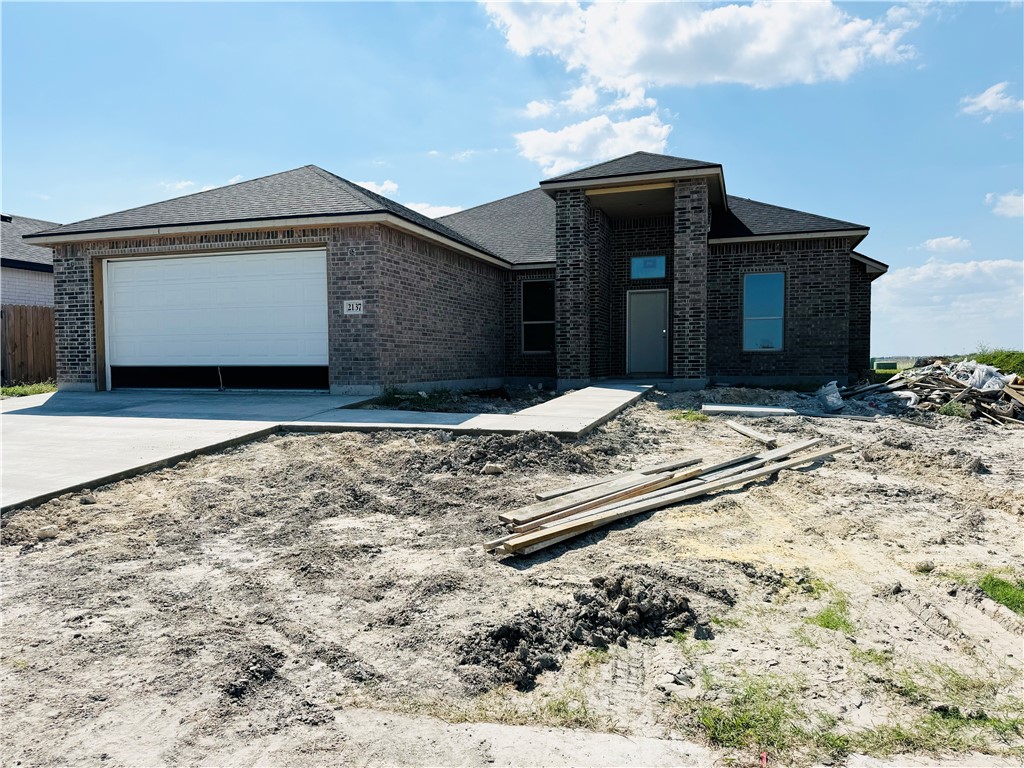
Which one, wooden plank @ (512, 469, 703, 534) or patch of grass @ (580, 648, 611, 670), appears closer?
patch of grass @ (580, 648, 611, 670)

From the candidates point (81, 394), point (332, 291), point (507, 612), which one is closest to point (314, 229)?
point (332, 291)

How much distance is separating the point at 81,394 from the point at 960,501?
14818 millimetres

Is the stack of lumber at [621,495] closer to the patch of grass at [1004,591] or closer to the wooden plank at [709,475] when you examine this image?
the wooden plank at [709,475]

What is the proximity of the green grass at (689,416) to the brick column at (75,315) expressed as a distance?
38.3 ft

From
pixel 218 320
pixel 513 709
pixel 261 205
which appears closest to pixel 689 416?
pixel 513 709

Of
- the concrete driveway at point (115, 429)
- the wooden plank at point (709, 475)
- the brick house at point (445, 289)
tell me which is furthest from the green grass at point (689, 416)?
the concrete driveway at point (115, 429)

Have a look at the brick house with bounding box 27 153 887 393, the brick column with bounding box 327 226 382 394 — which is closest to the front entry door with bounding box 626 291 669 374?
the brick house with bounding box 27 153 887 393

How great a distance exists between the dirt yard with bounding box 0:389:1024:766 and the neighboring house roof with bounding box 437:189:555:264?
12713 mm

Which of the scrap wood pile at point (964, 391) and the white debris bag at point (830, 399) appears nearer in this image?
the scrap wood pile at point (964, 391)

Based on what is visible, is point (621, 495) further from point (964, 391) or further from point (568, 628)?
point (964, 391)

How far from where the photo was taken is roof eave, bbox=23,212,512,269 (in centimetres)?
1175

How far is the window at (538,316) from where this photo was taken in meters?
18.0

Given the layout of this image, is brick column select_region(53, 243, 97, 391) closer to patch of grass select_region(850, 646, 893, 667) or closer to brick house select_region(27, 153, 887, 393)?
brick house select_region(27, 153, 887, 393)

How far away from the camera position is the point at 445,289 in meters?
14.7
